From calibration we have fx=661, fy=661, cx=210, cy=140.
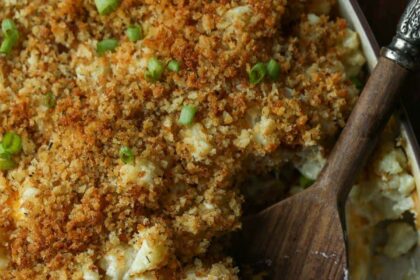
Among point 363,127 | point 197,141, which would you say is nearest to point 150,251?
point 197,141

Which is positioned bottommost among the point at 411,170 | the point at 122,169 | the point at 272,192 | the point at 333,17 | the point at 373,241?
the point at 373,241

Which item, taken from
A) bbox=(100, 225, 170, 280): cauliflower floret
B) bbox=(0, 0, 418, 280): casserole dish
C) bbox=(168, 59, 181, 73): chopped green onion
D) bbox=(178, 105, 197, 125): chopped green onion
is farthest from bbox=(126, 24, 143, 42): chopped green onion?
bbox=(100, 225, 170, 280): cauliflower floret

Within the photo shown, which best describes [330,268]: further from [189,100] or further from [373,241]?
[189,100]

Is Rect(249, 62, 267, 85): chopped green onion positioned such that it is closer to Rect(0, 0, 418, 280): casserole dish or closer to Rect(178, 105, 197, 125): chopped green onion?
Rect(0, 0, 418, 280): casserole dish

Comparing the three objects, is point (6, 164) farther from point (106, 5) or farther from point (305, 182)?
point (305, 182)

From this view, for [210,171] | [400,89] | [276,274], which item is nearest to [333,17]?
[400,89]

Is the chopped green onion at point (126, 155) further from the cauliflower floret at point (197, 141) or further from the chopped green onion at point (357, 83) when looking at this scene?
the chopped green onion at point (357, 83)
